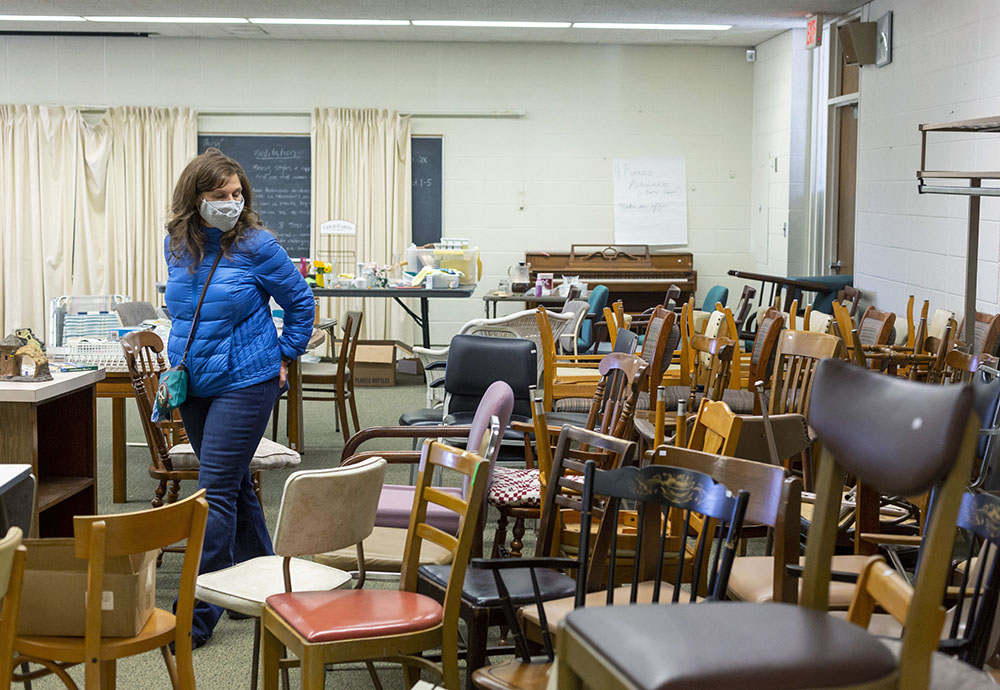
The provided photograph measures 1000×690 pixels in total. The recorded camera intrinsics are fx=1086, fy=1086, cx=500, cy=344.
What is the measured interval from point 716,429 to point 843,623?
4.52ft

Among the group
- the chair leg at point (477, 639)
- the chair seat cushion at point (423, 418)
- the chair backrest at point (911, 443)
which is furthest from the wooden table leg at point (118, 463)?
the chair backrest at point (911, 443)

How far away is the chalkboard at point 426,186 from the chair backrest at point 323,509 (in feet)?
25.5

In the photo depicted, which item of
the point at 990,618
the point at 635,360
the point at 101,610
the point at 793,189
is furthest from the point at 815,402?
the point at 793,189

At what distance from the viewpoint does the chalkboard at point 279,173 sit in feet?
32.9

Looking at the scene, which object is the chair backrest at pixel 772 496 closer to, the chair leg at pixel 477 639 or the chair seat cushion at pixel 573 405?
the chair leg at pixel 477 639

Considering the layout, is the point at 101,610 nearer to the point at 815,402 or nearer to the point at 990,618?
the point at 815,402

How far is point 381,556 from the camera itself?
9.87 feet

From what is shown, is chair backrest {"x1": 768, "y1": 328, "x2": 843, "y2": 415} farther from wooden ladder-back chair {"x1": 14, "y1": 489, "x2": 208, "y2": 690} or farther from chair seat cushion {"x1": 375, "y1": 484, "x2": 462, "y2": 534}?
wooden ladder-back chair {"x1": 14, "y1": 489, "x2": 208, "y2": 690}

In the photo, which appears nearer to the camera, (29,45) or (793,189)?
(793,189)

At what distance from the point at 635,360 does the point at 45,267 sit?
314 inches

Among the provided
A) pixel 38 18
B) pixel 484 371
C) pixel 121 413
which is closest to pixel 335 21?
pixel 38 18

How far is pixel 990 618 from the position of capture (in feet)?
6.32

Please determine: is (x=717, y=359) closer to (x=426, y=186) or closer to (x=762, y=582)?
(x=762, y=582)

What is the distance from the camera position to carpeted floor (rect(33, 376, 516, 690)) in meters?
3.13
